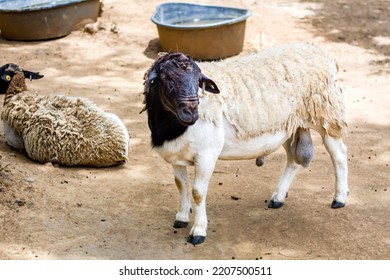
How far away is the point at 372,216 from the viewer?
576 cm

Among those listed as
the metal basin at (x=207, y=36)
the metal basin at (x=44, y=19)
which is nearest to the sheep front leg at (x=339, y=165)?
the metal basin at (x=207, y=36)

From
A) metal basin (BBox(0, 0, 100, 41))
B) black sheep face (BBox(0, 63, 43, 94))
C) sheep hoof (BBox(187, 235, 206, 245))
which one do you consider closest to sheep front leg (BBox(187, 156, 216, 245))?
sheep hoof (BBox(187, 235, 206, 245))

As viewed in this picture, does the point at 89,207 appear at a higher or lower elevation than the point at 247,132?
lower

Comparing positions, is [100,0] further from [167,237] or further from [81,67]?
[167,237]

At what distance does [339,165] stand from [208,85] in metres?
1.64

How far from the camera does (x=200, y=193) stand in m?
5.16

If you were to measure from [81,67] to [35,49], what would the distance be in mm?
1217

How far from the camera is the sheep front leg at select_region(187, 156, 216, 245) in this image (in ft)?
16.6

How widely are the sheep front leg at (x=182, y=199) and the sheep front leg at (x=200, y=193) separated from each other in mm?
247

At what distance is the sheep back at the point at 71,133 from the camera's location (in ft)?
21.9

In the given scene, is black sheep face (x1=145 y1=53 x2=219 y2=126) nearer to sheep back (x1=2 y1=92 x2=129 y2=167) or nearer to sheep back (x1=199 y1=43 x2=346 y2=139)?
sheep back (x1=199 y1=43 x2=346 y2=139)

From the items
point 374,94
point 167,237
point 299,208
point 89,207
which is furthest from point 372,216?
point 374,94

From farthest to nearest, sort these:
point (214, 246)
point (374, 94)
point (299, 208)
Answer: point (374, 94)
point (299, 208)
point (214, 246)

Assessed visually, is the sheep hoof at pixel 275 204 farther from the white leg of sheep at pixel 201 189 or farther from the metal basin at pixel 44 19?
the metal basin at pixel 44 19
